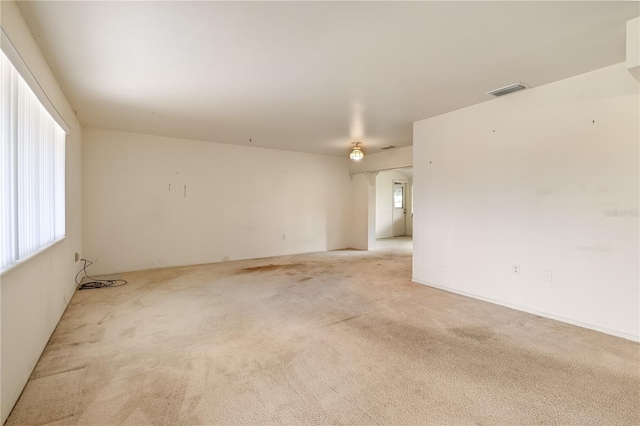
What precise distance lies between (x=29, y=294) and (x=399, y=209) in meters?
10.1

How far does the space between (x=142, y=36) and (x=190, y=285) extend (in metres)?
3.28

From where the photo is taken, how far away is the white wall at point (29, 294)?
5.63 ft

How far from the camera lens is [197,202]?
5.91 meters

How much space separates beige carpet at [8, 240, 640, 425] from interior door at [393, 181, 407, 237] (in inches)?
278

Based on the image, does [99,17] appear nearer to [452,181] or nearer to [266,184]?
[452,181]

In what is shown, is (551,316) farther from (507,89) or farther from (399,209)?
(399,209)

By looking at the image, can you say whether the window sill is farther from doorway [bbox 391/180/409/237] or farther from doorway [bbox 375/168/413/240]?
doorway [bbox 391/180/409/237]

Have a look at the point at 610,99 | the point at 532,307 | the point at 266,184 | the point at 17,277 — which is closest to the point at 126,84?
the point at 17,277

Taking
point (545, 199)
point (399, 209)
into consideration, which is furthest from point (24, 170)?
point (399, 209)

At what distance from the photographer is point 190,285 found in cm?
438

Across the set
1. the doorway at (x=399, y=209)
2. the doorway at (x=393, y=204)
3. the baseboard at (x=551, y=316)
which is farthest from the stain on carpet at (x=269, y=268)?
the doorway at (x=399, y=209)

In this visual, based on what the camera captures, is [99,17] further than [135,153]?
No

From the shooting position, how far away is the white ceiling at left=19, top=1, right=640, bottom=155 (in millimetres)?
1975

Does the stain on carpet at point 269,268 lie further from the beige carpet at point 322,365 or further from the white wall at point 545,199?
the white wall at point 545,199
